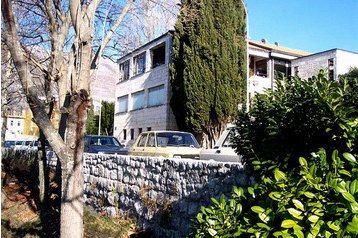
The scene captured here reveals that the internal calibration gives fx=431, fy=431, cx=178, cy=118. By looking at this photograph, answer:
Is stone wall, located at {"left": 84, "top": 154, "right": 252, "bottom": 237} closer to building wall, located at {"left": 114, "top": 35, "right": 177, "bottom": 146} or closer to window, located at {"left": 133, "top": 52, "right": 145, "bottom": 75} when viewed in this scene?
building wall, located at {"left": 114, "top": 35, "right": 177, "bottom": 146}

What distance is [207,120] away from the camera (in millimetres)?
26641

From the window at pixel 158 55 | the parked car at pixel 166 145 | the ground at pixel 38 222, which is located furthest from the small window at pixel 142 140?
the window at pixel 158 55

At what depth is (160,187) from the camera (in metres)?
7.93

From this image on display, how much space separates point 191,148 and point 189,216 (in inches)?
296

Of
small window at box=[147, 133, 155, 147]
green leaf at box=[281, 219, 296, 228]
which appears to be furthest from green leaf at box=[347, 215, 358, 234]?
small window at box=[147, 133, 155, 147]

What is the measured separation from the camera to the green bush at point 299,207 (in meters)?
2.25

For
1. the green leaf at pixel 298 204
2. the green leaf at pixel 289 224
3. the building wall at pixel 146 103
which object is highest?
the building wall at pixel 146 103

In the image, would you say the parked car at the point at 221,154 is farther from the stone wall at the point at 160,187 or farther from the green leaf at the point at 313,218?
the green leaf at the point at 313,218

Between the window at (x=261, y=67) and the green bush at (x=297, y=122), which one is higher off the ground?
the window at (x=261, y=67)

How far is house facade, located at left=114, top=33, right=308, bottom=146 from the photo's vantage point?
31388 millimetres

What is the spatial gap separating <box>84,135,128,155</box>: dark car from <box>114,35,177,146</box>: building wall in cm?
714

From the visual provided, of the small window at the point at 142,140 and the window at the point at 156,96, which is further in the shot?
the window at the point at 156,96

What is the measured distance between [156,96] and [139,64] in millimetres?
5600

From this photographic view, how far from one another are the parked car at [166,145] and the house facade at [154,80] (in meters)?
15.0
